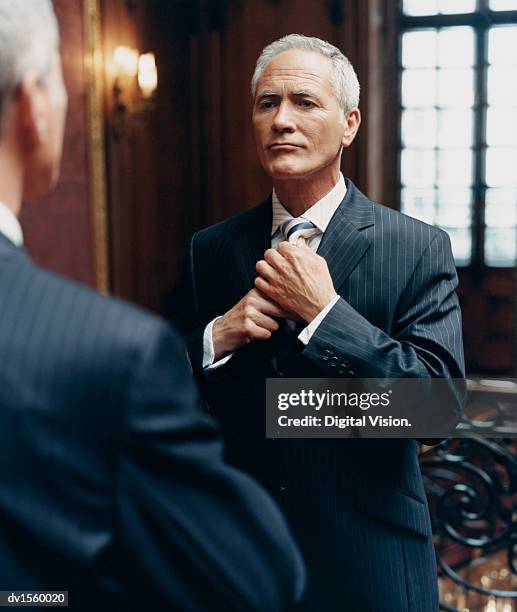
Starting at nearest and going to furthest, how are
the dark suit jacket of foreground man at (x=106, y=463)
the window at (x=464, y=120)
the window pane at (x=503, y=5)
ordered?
the dark suit jacket of foreground man at (x=106, y=463) < the window pane at (x=503, y=5) < the window at (x=464, y=120)

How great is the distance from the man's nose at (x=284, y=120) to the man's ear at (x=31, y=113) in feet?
2.38

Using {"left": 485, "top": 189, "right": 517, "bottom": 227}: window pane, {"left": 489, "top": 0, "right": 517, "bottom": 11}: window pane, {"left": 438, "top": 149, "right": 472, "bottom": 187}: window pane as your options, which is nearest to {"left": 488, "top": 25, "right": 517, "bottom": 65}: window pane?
{"left": 489, "top": 0, "right": 517, "bottom": 11}: window pane

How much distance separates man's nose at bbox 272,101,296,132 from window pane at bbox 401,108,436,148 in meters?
7.06

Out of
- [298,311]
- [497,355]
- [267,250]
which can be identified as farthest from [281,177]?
[497,355]

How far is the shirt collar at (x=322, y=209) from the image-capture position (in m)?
1.51

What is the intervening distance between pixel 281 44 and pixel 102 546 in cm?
104

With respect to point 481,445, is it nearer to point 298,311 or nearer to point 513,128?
point 298,311

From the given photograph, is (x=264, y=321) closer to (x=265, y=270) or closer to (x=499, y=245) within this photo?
(x=265, y=270)

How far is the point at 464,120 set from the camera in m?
8.20

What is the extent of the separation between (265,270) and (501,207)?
7.17 m

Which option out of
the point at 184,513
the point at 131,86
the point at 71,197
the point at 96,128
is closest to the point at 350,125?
the point at 184,513

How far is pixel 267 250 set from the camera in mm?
1470

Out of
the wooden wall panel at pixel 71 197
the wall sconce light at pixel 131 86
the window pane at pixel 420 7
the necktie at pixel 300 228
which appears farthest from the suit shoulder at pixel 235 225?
the window pane at pixel 420 7

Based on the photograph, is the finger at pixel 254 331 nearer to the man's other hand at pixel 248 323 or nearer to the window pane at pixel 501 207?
the man's other hand at pixel 248 323
